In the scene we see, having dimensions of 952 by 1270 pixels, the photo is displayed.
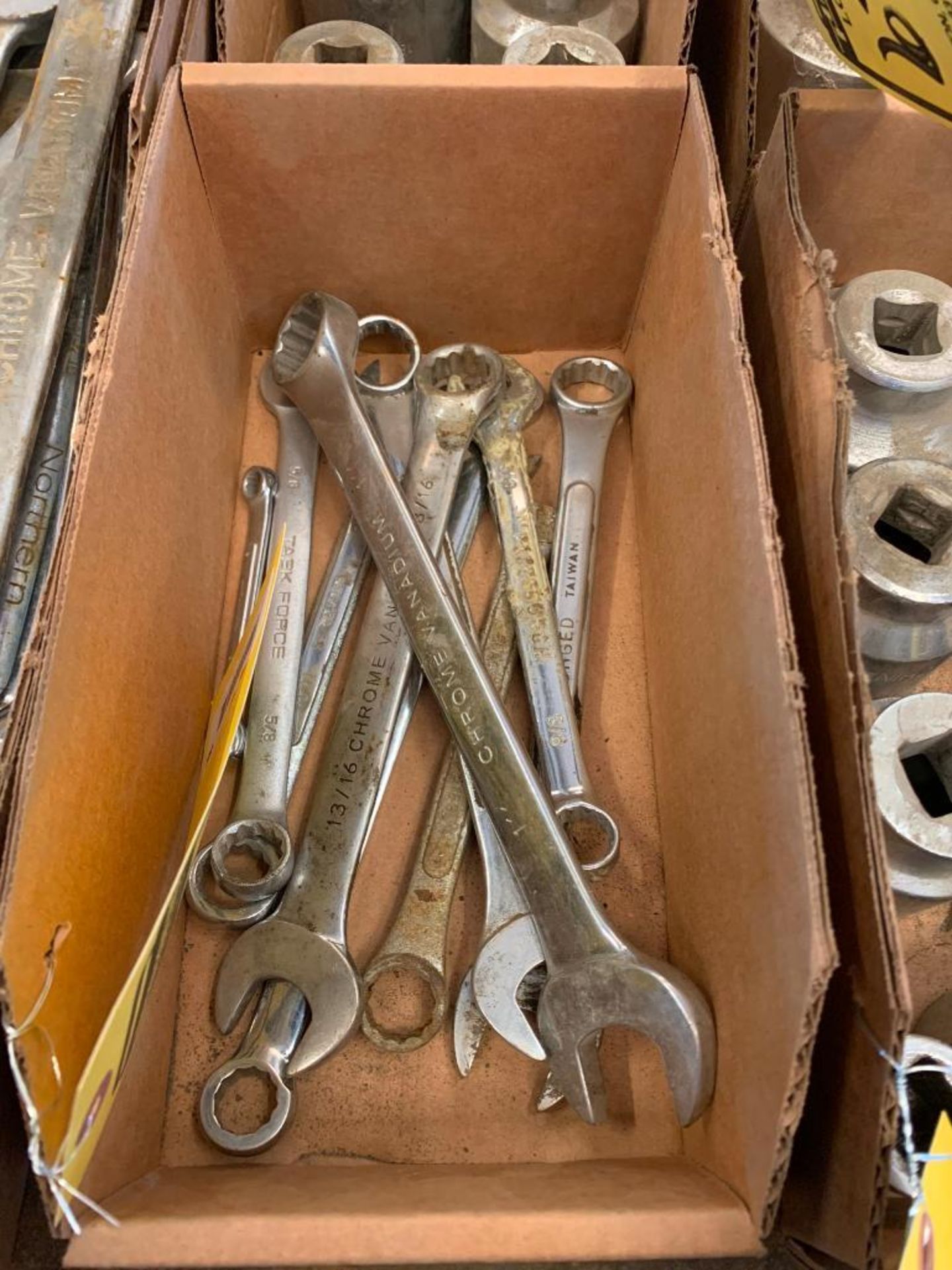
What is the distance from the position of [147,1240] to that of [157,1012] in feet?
0.76

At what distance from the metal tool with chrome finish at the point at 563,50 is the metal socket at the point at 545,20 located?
0.21 ft

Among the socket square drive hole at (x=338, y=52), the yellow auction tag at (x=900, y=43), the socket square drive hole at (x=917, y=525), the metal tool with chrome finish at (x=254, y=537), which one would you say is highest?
the yellow auction tag at (x=900, y=43)

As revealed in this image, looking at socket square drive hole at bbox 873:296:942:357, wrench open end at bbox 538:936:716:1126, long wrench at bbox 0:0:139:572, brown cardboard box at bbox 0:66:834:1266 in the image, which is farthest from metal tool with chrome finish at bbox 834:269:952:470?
long wrench at bbox 0:0:139:572

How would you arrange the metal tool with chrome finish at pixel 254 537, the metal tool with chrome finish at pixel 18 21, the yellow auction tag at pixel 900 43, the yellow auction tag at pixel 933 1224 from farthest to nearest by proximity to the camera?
the metal tool with chrome finish at pixel 18 21 → the metal tool with chrome finish at pixel 254 537 → the yellow auction tag at pixel 900 43 → the yellow auction tag at pixel 933 1224

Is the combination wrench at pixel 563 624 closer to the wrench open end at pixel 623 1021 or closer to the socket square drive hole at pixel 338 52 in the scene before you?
the wrench open end at pixel 623 1021

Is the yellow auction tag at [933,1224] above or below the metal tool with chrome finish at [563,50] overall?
below

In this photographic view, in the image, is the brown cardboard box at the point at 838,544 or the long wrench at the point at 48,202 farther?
the long wrench at the point at 48,202

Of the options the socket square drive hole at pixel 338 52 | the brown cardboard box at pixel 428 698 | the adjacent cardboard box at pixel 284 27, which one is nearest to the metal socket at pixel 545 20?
the adjacent cardboard box at pixel 284 27

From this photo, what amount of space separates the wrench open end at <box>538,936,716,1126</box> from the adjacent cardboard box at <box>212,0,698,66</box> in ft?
2.60

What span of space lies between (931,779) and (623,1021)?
1.32ft

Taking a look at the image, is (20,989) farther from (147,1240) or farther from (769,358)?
(769,358)

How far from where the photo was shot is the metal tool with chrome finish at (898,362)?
0.91m

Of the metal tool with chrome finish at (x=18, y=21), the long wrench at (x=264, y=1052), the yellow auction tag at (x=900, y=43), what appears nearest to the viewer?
the yellow auction tag at (x=900, y=43)

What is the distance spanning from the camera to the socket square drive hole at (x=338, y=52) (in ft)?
3.49
